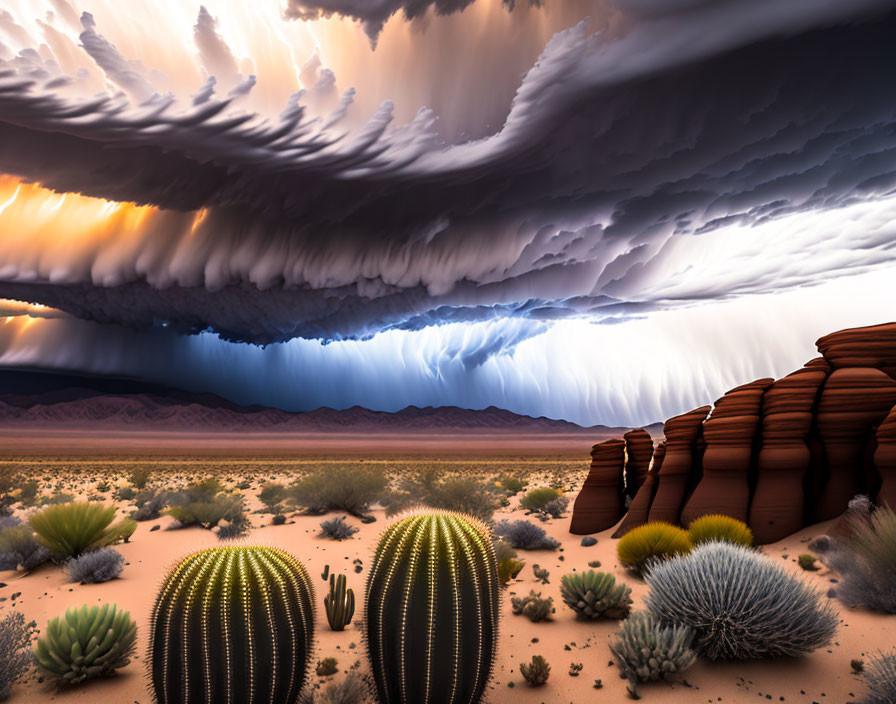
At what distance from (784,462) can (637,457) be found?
4.78m

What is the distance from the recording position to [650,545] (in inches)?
401

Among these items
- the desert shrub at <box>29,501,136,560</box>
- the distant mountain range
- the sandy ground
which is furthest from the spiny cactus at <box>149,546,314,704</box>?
the distant mountain range

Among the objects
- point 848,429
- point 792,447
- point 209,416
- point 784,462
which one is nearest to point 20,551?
point 784,462

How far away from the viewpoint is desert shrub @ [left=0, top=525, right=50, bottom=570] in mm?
10883

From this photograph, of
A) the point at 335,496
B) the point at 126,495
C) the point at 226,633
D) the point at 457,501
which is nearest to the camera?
the point at 226,633

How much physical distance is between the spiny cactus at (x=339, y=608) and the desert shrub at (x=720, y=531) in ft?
22.8

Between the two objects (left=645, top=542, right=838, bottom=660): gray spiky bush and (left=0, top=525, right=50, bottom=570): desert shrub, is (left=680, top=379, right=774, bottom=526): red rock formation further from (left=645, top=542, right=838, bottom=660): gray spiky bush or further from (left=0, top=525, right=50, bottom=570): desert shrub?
(left=0, top=525, right=50, bottom=570): desert shrub

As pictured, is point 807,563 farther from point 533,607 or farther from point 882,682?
point 533,607

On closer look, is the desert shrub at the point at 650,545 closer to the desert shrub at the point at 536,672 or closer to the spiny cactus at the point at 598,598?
the spiny cactus at the point at 598,598

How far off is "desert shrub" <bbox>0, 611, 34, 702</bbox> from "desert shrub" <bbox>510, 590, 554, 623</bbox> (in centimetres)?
701

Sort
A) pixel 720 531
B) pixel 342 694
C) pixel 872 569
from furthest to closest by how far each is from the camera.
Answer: pixel 720 531
pixel 872 569
pixel 342 694

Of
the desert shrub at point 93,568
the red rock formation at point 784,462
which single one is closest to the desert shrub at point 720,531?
the red rock formation at point 784,462

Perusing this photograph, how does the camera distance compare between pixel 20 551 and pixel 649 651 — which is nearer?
pixel 649 651

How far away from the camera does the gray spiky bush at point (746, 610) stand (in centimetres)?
625
